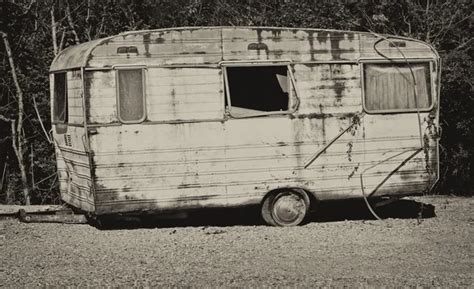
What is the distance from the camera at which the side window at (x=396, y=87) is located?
10.5 metres

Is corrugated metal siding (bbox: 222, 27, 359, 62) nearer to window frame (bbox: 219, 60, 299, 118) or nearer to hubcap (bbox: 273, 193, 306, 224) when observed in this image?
window frame (bbox: 219, 60, 299, 118)

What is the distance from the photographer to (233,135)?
33.0ft

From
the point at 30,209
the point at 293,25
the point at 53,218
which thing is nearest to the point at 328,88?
the point at 53,218

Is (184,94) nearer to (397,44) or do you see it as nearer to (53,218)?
(53,218)

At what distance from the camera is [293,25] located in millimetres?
14523

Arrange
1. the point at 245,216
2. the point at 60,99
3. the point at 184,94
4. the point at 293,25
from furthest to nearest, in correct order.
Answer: the point at 293,25 < the point at 245,216 < the point at 60,99 < the point at 184,94

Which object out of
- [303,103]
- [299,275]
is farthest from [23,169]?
[299,275]

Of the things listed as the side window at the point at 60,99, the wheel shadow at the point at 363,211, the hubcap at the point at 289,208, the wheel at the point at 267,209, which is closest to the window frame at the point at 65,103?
the side window at the point at 60,99

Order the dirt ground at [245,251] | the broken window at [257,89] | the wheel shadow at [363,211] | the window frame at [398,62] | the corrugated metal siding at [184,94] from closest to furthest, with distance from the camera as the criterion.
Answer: the dirt ground at [245,251] → the corrugated metal siding at [184,94] → the broken window at [257,89] → the window frame at [398,62] → the wheel shadow at [363,211]

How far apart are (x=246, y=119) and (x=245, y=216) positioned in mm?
1969

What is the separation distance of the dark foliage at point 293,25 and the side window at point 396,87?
3.68 metres

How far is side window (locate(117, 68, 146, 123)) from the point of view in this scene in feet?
32.3

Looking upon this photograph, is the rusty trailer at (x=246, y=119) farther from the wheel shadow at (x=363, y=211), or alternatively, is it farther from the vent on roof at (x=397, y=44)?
the wheel shadow at (x=363, y=211)

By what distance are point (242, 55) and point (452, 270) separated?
12.9 feet
